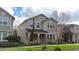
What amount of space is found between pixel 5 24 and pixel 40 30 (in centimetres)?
71

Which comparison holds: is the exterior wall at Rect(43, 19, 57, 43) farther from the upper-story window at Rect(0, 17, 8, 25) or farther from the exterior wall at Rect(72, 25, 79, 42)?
the upper-story window at Rect(0, 17, 8, 25)

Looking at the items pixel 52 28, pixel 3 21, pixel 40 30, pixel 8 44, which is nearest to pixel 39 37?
pixel 40 30

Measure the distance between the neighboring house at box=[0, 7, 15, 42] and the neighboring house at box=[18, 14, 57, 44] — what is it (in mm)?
200

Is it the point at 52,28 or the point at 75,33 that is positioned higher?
the point at 52,28

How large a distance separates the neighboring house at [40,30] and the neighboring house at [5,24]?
200 mm

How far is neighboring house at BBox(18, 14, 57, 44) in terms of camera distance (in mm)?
8078

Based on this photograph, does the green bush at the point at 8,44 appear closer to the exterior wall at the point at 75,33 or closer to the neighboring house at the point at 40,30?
the neighboring house at the point at 40,30

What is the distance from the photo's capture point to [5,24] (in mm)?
8047

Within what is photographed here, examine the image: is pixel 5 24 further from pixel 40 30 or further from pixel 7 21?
pixel 40 30

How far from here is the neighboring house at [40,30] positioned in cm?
808

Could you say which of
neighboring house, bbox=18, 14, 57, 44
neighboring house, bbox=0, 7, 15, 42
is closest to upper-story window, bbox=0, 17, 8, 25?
neighboring house, bbox=0, 7, 15, 42

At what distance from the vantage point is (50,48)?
810 centimetres
